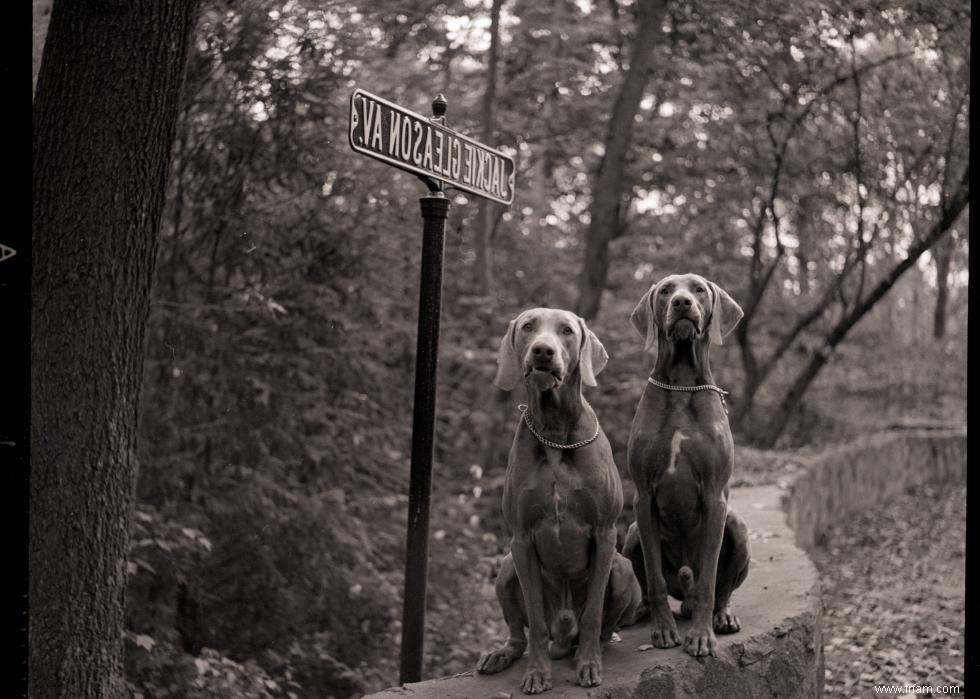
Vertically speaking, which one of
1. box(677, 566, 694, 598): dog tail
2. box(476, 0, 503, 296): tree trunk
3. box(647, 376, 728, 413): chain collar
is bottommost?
box(677, 566, 694, 598): dog tail

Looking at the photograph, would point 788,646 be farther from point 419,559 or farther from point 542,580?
point 419,559

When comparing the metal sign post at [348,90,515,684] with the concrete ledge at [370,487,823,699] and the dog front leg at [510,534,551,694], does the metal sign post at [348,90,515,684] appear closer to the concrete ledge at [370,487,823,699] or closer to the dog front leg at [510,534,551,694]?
the concrete ledge at [370,487,823,699]

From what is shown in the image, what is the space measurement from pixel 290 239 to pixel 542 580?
3900 mm

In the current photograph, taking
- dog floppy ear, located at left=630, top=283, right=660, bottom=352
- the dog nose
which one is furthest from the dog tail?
the dog nose

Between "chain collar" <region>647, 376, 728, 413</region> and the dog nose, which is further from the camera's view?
"chain collar" <region>647, 376, 728, 413</region>

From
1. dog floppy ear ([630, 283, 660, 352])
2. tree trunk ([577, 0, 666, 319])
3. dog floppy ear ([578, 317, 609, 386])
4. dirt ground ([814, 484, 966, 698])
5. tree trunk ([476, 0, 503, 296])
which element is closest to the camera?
dog floppy ear ([578, 317, 609, 386])

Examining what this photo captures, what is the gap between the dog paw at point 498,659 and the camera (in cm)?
370

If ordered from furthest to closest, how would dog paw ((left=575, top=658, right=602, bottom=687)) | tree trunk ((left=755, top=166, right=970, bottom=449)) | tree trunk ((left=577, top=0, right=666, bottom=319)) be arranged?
tree trunk ((left=755, top=166, right=970, bottom=449)), tree trunk ((left=577, top=0, right=666, bottom=319)), dog paw ((left=575, top=658, right=602, bottom=687))

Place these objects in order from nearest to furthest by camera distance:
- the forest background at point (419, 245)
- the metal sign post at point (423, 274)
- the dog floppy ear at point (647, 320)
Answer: the metal sign post at point (423, 274) < the dog floppy ear at point (647, 320) < the forest background at point (419, 245)

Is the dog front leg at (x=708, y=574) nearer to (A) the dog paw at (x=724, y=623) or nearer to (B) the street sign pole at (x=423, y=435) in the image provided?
(A) the dog paw at (x=724, y=623)

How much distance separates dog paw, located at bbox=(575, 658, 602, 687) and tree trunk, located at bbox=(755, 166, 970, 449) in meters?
9.03

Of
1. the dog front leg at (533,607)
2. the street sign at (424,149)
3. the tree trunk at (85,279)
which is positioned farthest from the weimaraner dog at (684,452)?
the tree trunk at (85,279)

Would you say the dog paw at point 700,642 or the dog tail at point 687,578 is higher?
the dog tail at point 687,578

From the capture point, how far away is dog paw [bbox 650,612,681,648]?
3.83 m
